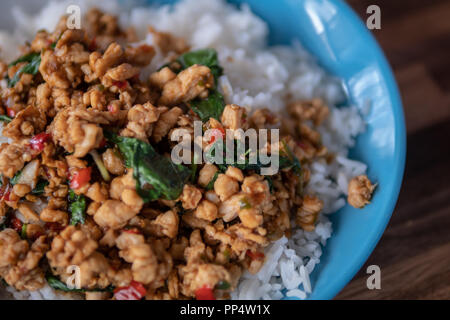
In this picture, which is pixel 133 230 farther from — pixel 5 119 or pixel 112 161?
pixel 5 119

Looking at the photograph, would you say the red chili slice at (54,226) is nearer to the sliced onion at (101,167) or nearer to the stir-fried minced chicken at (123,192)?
the stir-fried minced chicken at (123,192)

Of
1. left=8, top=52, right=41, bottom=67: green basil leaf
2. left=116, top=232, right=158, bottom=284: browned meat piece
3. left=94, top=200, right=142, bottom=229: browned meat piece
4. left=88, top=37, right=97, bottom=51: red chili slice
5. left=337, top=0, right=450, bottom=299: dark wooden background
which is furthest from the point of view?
left=337, top=0, right=450, bottom=299: dark wooden background

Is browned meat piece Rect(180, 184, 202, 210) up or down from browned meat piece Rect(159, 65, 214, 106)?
down

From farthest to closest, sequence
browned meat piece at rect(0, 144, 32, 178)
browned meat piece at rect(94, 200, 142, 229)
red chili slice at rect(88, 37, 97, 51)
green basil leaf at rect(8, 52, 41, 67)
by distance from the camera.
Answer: green basil leaf at rect(8, 52, 41, 67)
red chili slice at rect(88, 37, 97, 51)
browned meat piece at rect(0, 144, 32, 178)
browned meat piece at rect(94, 200, 142, 229)

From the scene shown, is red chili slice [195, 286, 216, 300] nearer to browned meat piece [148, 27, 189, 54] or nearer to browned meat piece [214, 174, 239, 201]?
browned meat piece [214, 174, 239, 201]

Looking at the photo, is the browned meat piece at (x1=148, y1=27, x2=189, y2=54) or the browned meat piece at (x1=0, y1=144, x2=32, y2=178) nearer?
Answer: the browned meat piece at (x1=0, y1=144, x2=32, y2=178)

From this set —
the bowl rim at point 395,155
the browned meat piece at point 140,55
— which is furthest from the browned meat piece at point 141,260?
the browned meat piece at point 140,55

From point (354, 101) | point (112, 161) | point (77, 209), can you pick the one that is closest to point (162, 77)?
point (112, 161)

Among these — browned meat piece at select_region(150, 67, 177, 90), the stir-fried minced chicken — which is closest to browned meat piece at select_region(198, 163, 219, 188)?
the stir-fried minced chicken
